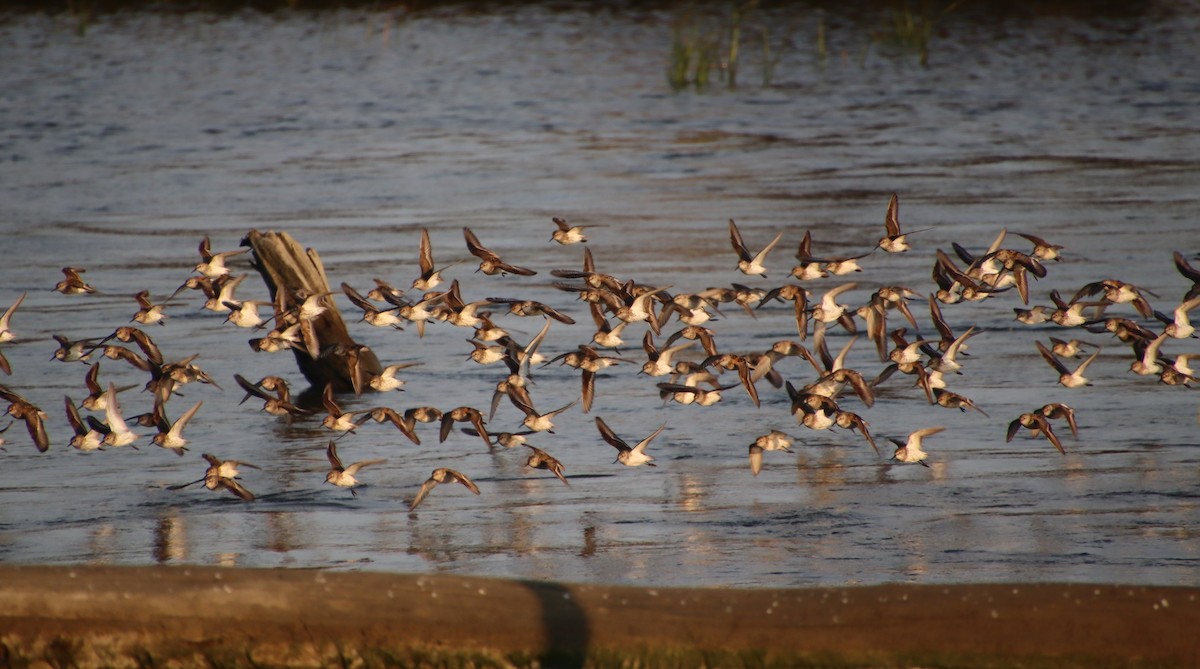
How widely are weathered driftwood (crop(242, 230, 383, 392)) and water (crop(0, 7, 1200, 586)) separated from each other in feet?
1.24

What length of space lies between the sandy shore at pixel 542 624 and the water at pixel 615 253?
1881 millimetres

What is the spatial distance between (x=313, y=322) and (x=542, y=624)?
22.2 ft

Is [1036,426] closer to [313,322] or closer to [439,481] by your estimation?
[439,481]

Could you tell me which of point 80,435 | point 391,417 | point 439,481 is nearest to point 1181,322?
point 439,481

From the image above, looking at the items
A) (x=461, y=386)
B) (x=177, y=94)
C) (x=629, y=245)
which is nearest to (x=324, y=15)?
(x=177, y=94)

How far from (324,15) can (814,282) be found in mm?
42433

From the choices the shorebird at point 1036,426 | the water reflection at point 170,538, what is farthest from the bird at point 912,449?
the water reflection at point 170,538

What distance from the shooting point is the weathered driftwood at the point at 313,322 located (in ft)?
38.5

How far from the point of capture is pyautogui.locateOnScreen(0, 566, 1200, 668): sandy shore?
19.9ft

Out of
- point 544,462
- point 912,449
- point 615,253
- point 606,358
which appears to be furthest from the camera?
point 615,253

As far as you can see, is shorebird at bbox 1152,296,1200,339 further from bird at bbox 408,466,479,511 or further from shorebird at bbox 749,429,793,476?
bird at bbox 408,466,479,511

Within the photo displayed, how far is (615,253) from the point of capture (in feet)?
61.6

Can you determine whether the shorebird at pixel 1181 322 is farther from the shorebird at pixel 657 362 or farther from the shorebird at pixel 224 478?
the shorebird at pixel 224 478

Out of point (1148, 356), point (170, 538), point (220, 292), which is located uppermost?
point (220, 292)
